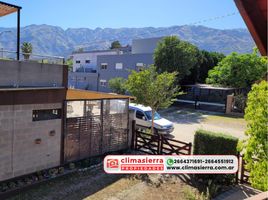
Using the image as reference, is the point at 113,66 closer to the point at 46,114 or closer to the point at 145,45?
the point at 145,45

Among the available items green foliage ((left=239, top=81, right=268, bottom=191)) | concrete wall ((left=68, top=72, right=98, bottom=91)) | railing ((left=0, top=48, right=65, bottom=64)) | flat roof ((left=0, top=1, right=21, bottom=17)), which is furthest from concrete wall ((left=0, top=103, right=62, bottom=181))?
concrete wall ((left=68, top=72, right=98, bottom=91))

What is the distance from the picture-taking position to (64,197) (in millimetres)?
10016

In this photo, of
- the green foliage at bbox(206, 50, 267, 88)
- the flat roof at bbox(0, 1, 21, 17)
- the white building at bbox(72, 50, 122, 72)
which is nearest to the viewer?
the flat roof at bbox(0, 1, 21, 17)

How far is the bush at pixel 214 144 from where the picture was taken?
36.3ft

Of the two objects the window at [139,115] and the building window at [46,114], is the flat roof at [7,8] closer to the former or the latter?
the building window at [46,114]

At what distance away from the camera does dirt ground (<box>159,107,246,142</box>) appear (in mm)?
20292

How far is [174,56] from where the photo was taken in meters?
30.6

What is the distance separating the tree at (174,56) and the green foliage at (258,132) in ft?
83.8

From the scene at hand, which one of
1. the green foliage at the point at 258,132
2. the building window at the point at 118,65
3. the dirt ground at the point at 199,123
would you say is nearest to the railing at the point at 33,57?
the green foliage at the point at 258,132

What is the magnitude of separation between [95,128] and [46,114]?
2670mm

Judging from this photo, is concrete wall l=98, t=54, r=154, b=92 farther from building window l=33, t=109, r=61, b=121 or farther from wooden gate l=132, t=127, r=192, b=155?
building window l=33, t=109, r=61, b=121

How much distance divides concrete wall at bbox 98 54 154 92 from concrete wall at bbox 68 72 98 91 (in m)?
1.30

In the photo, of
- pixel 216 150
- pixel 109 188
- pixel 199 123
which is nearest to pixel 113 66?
pixel 199 123

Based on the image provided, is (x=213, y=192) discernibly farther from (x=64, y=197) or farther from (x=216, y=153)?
(x=64, y=197)
